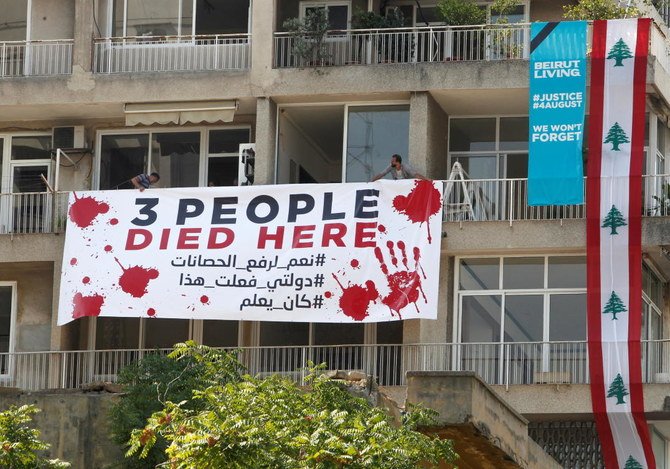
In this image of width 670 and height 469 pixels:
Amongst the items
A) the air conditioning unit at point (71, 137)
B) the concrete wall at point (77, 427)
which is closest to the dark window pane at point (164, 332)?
the air conditioning unit at point (71, 137)

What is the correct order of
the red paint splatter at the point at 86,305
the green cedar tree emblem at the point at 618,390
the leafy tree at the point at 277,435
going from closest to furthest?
1. the leafy tree at the point at 277,435
2. the green cedar tree emblem at the point at 618,390
3. the red paint splatter at the point at 86,305

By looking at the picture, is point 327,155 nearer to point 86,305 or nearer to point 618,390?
point 86,305

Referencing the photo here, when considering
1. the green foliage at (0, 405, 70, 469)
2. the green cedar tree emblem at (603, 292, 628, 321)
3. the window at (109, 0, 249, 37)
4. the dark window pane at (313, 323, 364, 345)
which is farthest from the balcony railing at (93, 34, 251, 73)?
the green foliage at (0, 405, 70, 469)

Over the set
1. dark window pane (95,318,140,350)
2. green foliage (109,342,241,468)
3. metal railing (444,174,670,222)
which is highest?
metal railing (444,174,670,222)

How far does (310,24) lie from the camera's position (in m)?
42.9

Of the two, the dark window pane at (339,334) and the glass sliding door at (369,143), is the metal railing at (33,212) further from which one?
the glass sliding door at (369,143)

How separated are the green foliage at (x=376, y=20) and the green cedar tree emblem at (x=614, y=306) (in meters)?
6.82

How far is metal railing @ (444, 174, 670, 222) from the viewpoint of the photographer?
41.7 metres

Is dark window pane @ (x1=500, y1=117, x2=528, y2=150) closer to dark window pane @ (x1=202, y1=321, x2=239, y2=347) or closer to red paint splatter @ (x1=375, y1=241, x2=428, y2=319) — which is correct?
red paint splatter @ (x1=375, y1=241, x2=428, y2=319)

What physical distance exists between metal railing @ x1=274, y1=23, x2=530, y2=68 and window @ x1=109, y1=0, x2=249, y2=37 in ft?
4.13

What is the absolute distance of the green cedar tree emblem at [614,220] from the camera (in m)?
40.9

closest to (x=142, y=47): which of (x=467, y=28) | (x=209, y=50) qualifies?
(x=209, y=50)

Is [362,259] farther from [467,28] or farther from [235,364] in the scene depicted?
[235,364]

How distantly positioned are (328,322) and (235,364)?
11.1m
